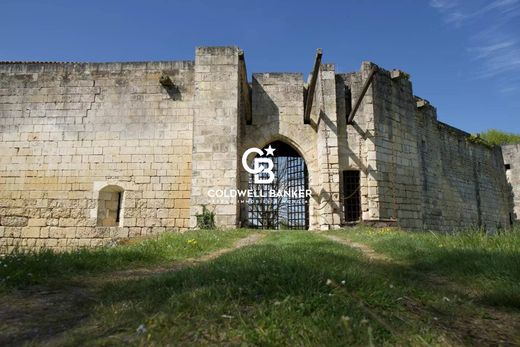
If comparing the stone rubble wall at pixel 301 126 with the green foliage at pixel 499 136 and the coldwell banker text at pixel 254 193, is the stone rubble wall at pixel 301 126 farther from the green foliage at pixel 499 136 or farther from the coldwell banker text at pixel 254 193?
the green foliage at pixel 499 136

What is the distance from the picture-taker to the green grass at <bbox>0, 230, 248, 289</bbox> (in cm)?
355

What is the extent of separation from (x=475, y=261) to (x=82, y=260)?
4164 mm

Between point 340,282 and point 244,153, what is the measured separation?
372 inches

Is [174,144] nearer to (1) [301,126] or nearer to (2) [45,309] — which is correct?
(1) [301,126]

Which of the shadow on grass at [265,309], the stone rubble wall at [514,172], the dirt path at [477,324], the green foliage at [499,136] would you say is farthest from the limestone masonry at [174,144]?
the green foliage at [499,136]

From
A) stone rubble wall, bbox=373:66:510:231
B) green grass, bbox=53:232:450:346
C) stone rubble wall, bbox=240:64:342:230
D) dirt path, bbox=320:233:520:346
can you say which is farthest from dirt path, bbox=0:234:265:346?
stone rubble wall, bbox=373:66:510:231

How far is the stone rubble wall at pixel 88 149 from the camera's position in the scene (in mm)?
10930

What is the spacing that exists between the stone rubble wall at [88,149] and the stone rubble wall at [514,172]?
1812 cm

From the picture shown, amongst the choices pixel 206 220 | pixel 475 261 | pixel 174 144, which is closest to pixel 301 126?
pixel 174 144

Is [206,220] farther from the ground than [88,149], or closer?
closer

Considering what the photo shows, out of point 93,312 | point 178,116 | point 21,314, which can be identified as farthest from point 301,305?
point 178,116

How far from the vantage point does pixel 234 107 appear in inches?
433

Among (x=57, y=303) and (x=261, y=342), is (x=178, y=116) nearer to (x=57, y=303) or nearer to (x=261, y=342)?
(x=57, y=303)

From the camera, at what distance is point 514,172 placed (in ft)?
68.5
